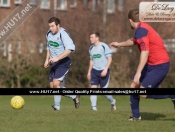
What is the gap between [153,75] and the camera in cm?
1212

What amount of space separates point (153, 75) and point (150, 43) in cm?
65

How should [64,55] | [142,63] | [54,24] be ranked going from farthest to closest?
[54,24], [64,55], [142,63]

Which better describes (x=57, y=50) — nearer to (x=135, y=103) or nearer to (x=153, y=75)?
(x=135, y=103)

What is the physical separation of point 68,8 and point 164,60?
3004cm

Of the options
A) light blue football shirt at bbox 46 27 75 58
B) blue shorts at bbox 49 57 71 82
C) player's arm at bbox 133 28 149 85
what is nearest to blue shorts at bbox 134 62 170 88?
player's arm at bbox 133 28 149 85

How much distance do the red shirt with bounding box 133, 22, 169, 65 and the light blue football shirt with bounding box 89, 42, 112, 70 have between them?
6.42 metres

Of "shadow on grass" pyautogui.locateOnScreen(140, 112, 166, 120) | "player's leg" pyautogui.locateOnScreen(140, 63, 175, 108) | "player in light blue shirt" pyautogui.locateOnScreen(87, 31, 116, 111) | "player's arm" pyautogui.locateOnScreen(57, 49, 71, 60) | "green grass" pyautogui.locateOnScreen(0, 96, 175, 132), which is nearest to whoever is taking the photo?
"green grass" pyautogui.locateOnScreen(0, 96, 175, 132)

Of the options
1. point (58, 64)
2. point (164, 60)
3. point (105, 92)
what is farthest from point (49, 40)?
point (164, 60)

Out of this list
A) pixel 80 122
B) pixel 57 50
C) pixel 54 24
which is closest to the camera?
pixel 80 122

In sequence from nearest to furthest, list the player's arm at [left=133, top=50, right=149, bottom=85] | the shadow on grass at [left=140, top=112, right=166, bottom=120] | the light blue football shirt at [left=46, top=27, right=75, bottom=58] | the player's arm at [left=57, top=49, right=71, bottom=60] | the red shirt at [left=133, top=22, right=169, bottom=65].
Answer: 1. the player's arm at [left=133, top=50, right=149, bottom=85]
2. the red shirt at [left=133, top=22, right=169, bottom=65]
3. the shadow on grass at [left=140, top=112, right=166, bottom=120]
4. the player's arm at [left=57, top=49, right=71, bottom=60]
5. the light blue football shirt at [left=46, top=27, right=75, bottom=58]

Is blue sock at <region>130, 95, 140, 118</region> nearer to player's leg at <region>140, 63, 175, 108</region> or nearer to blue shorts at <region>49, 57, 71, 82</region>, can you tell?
player's leg at <region>140, 63, 175, 108</region>

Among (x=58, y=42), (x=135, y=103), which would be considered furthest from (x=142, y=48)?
(x=58, y=42)

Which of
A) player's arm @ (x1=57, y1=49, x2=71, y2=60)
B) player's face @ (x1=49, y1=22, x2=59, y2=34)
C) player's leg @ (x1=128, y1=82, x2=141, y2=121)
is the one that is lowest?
player's leg @ (x1=128, y1=82, x2=141, y2=121)

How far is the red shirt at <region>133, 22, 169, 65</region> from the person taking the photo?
11.9m
